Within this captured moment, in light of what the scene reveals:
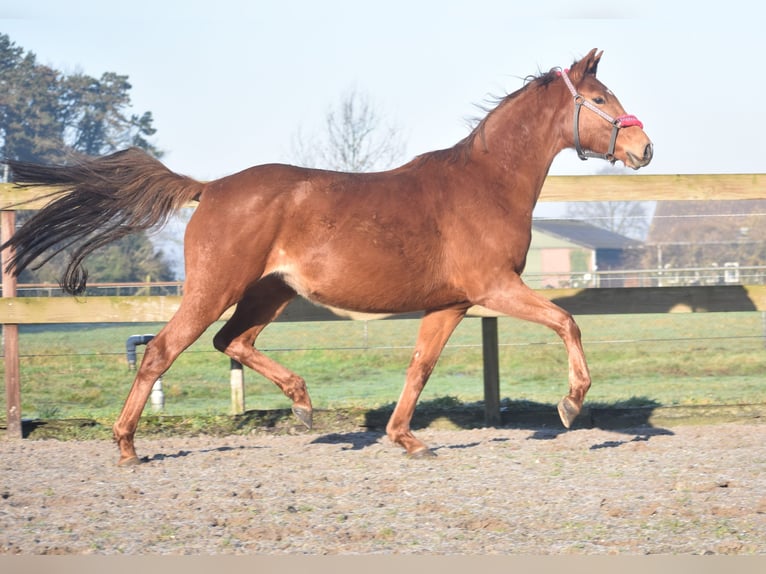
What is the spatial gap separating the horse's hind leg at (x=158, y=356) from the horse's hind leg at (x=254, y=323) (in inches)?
22.2

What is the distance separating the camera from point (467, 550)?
3424 mm

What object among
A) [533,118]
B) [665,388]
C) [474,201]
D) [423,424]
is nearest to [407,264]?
[474,201]

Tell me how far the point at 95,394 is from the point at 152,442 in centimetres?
493

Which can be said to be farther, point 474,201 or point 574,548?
point 474,201

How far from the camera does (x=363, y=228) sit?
5.56 metres

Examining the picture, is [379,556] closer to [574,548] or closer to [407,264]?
[574,548]

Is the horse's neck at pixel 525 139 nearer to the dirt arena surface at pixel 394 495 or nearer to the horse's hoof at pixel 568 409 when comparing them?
the horse's hoof at pixel 568 409

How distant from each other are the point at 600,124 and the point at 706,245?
20.1m

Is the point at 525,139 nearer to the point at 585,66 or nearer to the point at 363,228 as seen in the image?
the point at 585,66

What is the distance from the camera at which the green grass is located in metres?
9.84

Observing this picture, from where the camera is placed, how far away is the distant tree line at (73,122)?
106 feet

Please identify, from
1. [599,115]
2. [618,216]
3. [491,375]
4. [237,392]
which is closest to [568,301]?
[491,375]

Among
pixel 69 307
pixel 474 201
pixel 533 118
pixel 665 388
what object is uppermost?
pixel 533 118

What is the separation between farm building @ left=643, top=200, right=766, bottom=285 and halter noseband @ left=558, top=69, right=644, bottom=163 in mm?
13396
